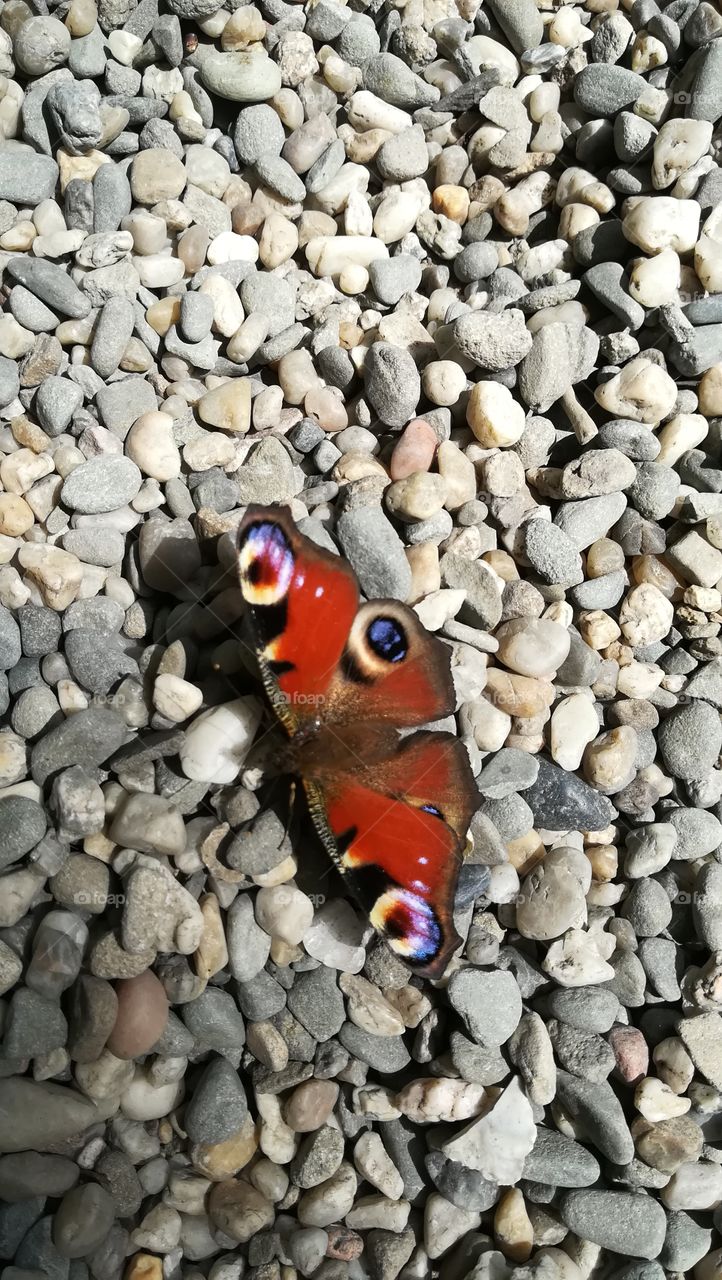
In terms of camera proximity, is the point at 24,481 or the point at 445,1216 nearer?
the point at 445,1216

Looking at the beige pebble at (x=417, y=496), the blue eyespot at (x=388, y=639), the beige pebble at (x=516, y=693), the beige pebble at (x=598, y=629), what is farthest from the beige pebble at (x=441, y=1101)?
the beige pebble at (x=417, y=496)

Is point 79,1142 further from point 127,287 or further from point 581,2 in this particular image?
point 581,2

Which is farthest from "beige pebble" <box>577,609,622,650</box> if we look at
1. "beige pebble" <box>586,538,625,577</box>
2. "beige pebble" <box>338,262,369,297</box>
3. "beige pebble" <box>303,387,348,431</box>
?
"beige pebble" <box>338,262,369,297</box>

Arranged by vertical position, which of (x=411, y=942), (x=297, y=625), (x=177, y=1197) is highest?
(x=297, y=625)

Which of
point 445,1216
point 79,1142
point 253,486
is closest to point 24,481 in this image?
point 253,486

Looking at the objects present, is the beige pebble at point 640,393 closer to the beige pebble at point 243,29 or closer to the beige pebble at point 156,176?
the beige pebble at point 156,176

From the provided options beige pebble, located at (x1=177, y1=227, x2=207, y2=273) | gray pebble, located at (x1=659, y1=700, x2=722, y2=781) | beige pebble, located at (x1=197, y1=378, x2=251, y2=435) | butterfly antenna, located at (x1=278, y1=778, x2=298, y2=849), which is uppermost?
beige pebble, located at (x1=177, y1=227, x2=207, y2=273)

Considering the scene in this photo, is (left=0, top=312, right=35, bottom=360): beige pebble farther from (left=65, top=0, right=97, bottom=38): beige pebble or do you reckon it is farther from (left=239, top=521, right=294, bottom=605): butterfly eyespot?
(left=239, top=521, right=294, bottom=605): butterfly eyespot
